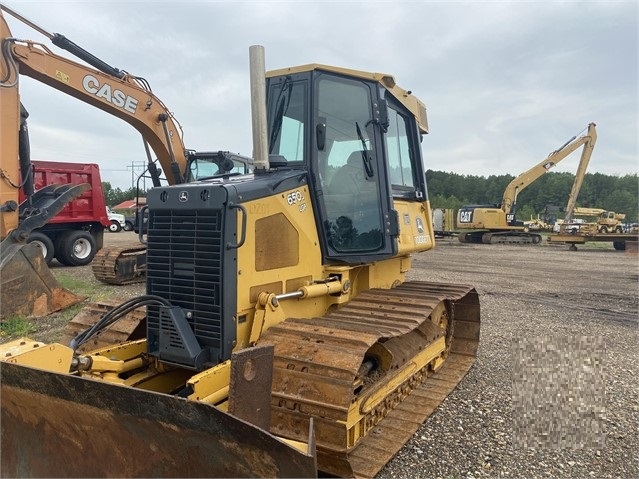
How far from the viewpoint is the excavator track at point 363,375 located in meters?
3.00

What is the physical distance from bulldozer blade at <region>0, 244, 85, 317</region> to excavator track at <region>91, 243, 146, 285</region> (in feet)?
8.70

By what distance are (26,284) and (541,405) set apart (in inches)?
286

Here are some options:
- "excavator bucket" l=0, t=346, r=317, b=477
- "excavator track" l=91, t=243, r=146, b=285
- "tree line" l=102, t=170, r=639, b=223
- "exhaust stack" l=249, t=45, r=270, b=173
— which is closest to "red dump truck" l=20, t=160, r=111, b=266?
"excavator track" l=91, t=243, r=146, b=285

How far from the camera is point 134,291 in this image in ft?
33.5

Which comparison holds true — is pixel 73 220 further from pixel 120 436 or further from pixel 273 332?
pixel 120 436

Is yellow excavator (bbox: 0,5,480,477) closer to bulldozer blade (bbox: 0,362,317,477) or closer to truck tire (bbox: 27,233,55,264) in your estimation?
bulldozer blade (bbox: 0,362,317,477)

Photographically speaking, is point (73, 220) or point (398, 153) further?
point (73, 220)

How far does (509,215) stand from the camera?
28047 millimetres

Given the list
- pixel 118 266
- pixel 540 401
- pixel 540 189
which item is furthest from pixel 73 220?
pixel 540 189

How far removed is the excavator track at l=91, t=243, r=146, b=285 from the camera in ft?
35.2

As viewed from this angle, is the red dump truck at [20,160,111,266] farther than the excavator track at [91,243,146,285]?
Yes

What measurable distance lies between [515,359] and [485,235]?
22.6 m

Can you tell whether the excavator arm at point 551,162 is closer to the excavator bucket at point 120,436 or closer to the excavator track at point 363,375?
the excavator track at point 363,375

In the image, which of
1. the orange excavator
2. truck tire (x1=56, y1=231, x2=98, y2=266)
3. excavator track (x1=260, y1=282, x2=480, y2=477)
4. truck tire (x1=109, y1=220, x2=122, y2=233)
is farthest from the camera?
truck tire (x1=109, y1=220, x2=122, y2=233)
